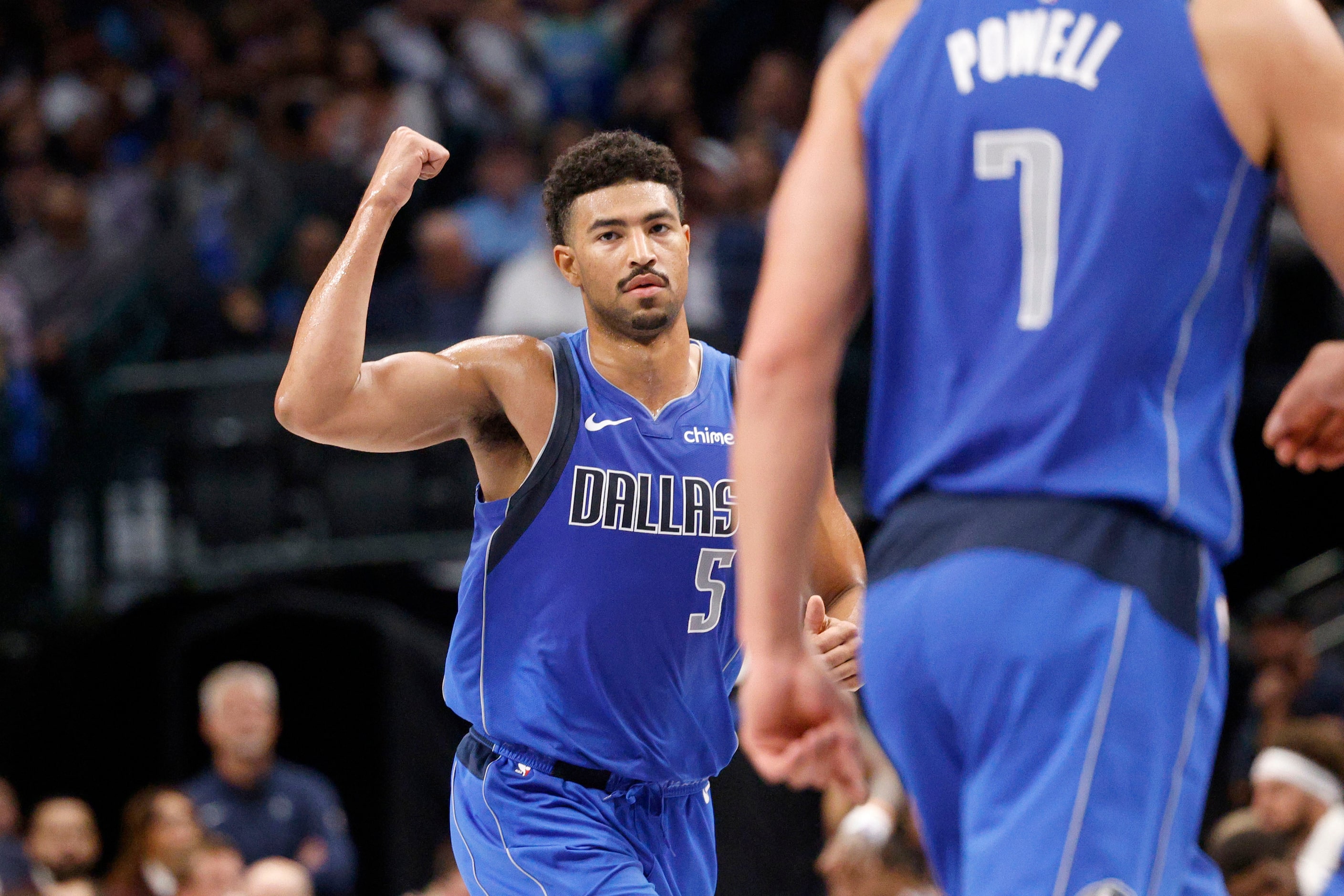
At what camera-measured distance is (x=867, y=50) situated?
7.79ft

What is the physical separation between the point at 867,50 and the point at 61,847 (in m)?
7.44

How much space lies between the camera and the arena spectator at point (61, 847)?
8.52 metres

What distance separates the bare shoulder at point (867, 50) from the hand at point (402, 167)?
6.34 feet

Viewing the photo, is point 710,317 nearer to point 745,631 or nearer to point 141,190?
point 141,190

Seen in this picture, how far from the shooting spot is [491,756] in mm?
4234

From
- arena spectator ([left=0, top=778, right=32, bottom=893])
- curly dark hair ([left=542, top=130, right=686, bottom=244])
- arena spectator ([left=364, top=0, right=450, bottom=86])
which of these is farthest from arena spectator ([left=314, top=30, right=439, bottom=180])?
curly dark hair ([left=542, top=130, right=686, bottom=244])

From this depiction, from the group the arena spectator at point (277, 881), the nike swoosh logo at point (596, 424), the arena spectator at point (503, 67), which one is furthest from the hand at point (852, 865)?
the arena spectator at point (503, 67)

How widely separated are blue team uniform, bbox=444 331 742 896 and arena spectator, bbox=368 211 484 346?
567 centimetres

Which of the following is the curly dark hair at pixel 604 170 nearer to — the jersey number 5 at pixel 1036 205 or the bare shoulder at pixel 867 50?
the bare shoulder at pixel 867 50

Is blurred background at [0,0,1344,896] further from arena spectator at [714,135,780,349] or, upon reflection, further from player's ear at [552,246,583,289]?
player's ear at [552,246,583,289]

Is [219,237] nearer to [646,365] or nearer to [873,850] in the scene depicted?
[873,850]

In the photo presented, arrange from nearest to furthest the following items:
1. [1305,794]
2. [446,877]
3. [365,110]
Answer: [1305,794]
[446,877]
[365,110]

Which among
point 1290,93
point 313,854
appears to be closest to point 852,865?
point 313,854

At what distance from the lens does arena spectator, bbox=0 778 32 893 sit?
8.43 m
